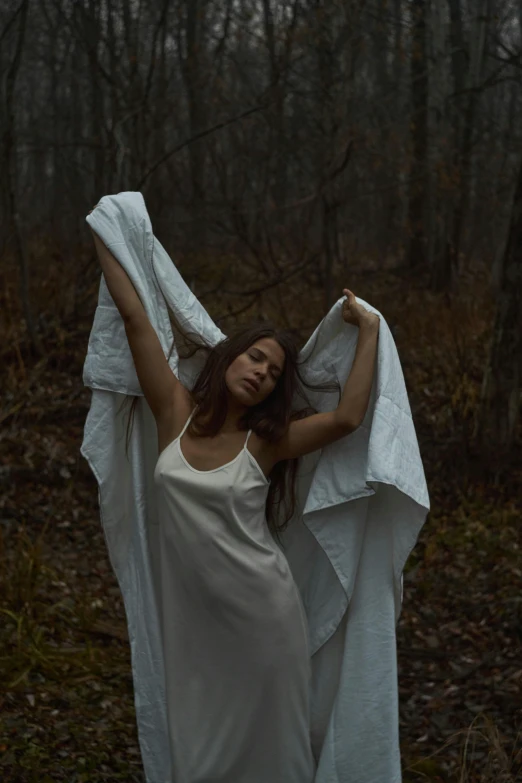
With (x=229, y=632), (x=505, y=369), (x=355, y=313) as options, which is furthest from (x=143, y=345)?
(x=505, y=369)

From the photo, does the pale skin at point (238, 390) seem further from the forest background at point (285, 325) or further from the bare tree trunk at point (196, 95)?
the bare tree trunk at point (196, 95)

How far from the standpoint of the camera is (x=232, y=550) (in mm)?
3373

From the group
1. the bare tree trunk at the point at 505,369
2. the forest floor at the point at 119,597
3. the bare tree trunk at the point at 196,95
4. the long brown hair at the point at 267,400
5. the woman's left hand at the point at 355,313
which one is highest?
the bare tree trunk at the point at 196,95

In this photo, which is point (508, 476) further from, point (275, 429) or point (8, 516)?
point (275, 429)

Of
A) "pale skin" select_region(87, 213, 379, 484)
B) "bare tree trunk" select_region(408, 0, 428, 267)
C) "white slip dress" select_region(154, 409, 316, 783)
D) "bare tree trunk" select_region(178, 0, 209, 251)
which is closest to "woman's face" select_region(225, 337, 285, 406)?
"pale skin" select_region(87, 213, 379, 484)

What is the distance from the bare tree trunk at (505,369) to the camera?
7776mm

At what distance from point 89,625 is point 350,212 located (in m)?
10.9

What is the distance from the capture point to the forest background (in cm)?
513

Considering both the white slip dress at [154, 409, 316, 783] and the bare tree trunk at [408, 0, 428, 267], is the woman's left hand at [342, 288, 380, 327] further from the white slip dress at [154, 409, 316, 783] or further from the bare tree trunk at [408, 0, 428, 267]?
A: the bare tree trunk at [408, 0, 428, 267]

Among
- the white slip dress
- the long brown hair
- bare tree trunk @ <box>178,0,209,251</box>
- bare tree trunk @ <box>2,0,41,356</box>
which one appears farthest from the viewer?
bare tree trunk @ <box>178,0,209,251</box>

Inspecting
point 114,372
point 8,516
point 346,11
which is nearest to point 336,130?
point 346,11

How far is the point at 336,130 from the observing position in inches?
382

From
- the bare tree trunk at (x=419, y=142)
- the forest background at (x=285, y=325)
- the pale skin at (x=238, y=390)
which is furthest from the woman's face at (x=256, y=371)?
the bare tree trunk at (x=419, y=142)

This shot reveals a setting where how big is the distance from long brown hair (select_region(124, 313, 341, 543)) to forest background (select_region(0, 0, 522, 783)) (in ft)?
→ 4.19
